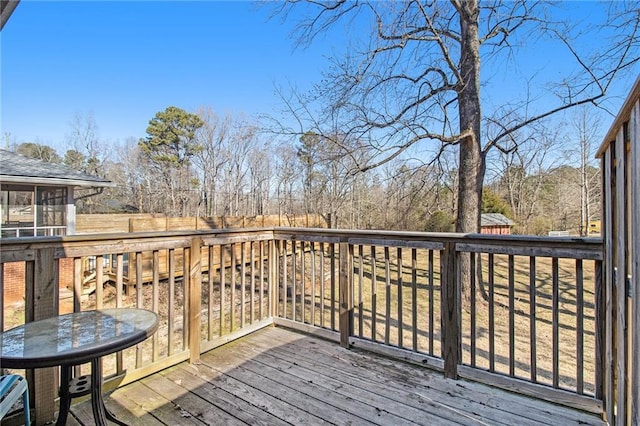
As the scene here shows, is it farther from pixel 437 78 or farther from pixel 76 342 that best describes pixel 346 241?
pixel 437 78

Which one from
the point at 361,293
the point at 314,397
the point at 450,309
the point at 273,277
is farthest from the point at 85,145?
the point at 450,309

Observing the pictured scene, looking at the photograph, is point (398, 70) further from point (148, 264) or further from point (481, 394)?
point (148, 264)

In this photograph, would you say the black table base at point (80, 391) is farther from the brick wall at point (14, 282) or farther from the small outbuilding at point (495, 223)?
the small outbuilding at point (495, 223)

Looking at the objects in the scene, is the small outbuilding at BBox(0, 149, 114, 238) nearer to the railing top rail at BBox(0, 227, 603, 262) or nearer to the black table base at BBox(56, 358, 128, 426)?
the railing top rail at BBox(0, 227, 603, 262)

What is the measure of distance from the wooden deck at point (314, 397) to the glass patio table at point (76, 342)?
0.37 meters

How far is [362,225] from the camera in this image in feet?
50.3

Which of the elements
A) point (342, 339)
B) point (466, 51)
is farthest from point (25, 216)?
point (466, 51)

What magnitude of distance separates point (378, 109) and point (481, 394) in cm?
519

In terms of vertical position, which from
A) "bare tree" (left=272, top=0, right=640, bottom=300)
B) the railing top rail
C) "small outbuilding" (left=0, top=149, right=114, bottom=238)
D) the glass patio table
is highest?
"bare tree" (left=272, top=0, right=640, bottom=300)

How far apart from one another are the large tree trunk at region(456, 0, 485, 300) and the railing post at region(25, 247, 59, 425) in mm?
5633

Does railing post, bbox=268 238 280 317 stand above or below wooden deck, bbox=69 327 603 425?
above

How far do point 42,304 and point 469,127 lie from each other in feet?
20.5

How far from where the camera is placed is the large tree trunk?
5750mm

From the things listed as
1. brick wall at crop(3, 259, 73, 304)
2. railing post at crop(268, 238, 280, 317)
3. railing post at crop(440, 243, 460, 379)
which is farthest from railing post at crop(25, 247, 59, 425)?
brick wall at crop(3, 259, 73, 304)
